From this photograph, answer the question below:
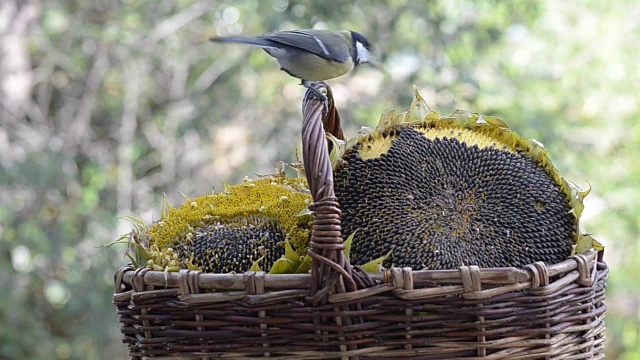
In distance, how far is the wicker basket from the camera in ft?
2.45

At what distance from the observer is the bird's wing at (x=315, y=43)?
45.5 inches

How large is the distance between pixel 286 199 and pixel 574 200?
369 mm

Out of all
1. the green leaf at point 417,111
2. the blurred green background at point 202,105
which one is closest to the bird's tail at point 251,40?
the green leaf at point 417,111

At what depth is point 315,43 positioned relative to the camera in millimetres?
1164

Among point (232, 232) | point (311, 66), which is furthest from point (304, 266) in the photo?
point (311, 66)

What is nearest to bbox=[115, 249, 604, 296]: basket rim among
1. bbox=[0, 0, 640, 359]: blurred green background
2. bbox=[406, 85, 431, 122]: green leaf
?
bbox=[406, 85, 431, 122]: green leaf

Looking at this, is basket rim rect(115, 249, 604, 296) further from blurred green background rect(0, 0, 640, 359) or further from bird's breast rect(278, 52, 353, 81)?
blurred green background rect(0, 0, 640, 359)

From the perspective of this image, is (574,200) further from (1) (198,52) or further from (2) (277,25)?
(1) (198,52)

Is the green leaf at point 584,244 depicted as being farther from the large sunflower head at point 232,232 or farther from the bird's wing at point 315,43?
the bird's wing at point 315,43

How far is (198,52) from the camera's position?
153 inches

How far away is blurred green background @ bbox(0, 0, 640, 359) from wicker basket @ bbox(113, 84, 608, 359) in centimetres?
209

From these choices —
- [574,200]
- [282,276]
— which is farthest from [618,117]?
[282,276]

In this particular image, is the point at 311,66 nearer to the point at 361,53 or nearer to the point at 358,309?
the point at 361,53

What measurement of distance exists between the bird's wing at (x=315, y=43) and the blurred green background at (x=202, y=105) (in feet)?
5.31
